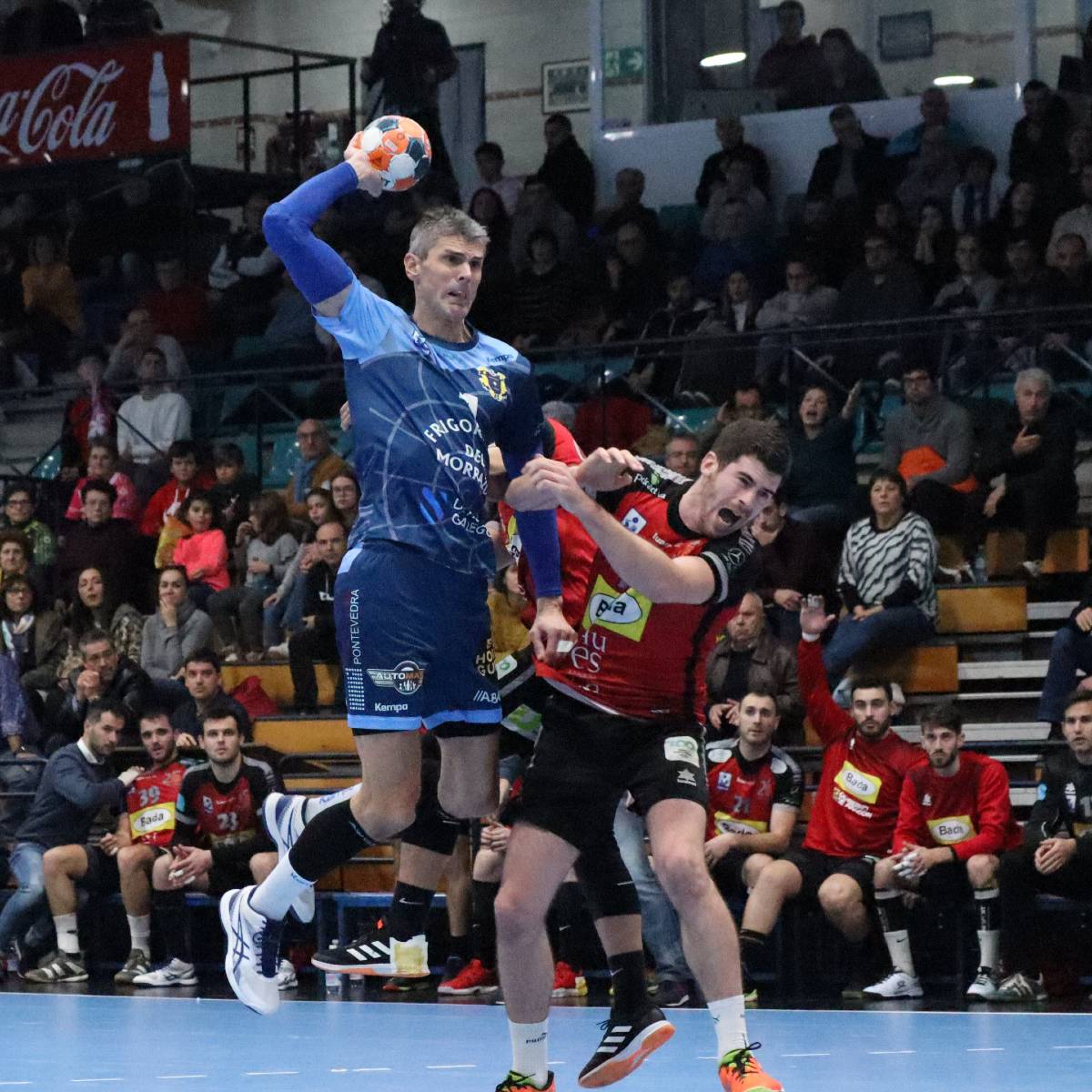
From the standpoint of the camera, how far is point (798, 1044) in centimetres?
804

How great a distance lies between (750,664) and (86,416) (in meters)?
7.06

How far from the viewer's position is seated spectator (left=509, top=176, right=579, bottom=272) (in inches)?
623

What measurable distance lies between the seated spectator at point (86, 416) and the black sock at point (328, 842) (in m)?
10.3

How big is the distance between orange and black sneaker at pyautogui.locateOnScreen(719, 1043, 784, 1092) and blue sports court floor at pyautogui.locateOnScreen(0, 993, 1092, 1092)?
103 cm

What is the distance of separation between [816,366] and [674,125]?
5.05 m

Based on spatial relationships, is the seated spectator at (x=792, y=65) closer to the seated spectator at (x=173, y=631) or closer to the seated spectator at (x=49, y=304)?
the seated spectator at (x=49, y=304)

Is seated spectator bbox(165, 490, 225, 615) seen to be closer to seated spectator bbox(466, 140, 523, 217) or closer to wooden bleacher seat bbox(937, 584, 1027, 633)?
seated spectator bbox(466, 140, 523, 217)

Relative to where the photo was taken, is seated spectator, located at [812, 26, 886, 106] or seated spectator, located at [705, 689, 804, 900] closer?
seated spectator, located at [705, 689, 804, 900]

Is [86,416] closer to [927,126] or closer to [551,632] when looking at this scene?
[927,126]

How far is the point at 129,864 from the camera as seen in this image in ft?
36.7

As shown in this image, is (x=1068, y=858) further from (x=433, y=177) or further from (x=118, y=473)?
(x=433, y=177)

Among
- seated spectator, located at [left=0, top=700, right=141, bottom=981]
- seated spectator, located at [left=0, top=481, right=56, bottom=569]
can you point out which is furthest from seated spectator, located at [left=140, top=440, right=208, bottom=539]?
seated spectator, located at [left=0, top=700, right=141, bottom=981]

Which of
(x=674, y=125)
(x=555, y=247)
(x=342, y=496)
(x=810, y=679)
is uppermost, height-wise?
(x=674, y=125)

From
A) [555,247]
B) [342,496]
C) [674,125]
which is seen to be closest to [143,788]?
[342,496]
